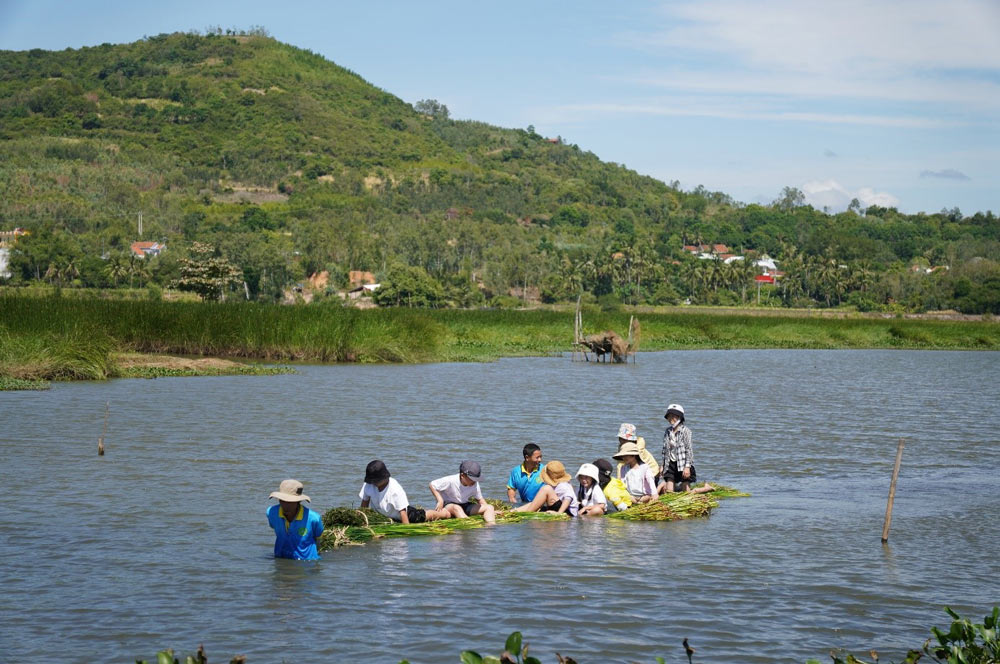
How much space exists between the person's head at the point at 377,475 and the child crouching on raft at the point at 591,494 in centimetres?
274

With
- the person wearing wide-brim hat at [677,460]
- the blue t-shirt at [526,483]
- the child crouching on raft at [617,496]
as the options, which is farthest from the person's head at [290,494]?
the person wearing wide-brim hat at [677,460]

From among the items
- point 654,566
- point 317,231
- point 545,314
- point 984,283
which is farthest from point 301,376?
point 317,231

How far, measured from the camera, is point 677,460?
14.9 metres

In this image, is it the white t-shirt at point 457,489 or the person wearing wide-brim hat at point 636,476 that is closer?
the white t-shirt at point 457,489

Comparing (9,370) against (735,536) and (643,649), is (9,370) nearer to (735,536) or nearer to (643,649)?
(735,536)

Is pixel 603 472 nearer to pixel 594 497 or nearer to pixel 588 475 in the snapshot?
pixel 594 497

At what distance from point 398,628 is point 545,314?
2202 inches

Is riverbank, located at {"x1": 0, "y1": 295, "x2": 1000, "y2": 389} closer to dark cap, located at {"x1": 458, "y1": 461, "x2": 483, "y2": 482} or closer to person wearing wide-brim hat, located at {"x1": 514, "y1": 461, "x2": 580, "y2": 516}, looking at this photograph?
Answer: person wearing wide-brim hat, located at {"x1": 514, "y1": 461, "x2": 580, "y2": 516}

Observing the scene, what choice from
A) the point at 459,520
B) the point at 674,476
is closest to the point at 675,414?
the point at 674,476

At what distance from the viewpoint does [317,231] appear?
138 metres

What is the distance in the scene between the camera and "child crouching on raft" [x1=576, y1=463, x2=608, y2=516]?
1371 cm

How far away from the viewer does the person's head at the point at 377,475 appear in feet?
39.4

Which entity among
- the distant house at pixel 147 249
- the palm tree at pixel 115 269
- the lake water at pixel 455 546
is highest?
the distant house at pixel 147 249

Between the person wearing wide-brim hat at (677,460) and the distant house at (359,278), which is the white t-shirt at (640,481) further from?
the distant house at (359,278)
